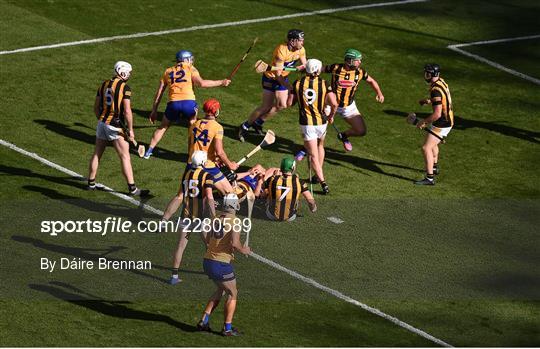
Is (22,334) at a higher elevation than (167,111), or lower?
lower

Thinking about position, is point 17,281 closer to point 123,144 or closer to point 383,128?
point 123,144

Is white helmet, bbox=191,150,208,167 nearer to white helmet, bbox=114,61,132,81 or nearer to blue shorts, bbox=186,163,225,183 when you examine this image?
blue shorts, bbox=186,163,225,183

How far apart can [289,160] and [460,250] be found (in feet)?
11.1

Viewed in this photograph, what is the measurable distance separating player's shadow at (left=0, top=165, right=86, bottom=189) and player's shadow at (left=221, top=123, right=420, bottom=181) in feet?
12.4

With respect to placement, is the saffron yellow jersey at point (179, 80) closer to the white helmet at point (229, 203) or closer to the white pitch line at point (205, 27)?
the white helmet at point (229, 203)

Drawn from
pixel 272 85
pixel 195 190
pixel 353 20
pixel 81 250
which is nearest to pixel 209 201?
pixel 195 190

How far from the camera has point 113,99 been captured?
23750mm

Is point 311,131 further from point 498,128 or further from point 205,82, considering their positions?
point 498,128

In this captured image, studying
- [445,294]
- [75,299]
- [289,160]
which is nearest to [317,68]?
[289,160]

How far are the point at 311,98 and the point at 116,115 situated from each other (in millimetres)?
3681

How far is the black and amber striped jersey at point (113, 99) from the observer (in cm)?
2372

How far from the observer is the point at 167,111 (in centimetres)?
2558

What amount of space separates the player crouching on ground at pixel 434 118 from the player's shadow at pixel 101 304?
7540 mm

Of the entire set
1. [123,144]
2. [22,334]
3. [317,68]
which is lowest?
[22,334]
